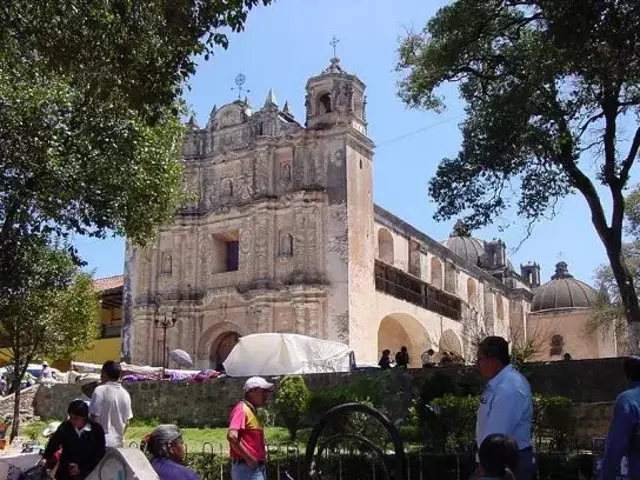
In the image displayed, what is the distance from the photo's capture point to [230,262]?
28156mm

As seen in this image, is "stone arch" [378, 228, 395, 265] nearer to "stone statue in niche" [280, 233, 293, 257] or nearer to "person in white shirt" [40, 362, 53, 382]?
"stone statue in niche" [280, 233, 293, 257]

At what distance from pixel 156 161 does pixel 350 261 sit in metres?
12.4

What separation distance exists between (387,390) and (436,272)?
829 inches

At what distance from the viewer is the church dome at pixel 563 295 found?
41.2 m

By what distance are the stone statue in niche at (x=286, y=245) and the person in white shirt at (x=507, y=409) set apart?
21.5 meters

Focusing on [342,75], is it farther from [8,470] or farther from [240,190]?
[8,470]

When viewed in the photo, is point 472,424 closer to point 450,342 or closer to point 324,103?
point 324,103

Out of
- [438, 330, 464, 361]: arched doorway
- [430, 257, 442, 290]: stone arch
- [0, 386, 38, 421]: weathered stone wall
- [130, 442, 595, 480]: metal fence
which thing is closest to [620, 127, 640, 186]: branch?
[130, 442, 595, 480]: metal fence

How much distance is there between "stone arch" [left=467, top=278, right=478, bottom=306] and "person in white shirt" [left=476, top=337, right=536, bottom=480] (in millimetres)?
33605

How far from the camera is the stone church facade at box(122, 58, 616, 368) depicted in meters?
25.0

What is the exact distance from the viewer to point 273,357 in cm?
1948

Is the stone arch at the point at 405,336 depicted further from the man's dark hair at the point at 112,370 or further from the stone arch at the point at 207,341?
the man's dark hair at the point at 112,370

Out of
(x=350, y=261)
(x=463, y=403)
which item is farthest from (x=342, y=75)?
(x=463, y=403)

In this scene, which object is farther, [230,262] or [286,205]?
[230,262]
